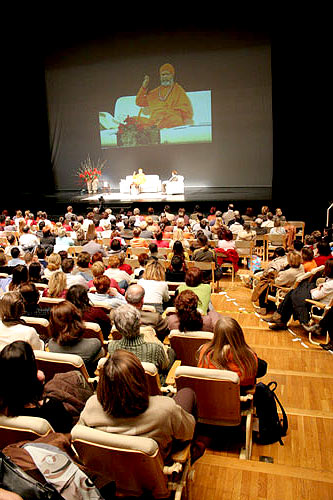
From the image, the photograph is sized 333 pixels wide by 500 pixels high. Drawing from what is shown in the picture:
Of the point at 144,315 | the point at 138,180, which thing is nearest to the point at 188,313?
the point at 144,315

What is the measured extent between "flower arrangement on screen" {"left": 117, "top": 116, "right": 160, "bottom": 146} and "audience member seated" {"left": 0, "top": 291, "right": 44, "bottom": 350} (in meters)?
13.7

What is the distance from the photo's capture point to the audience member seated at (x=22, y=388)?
2105mm

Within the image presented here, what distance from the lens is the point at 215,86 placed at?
1551 centimetres

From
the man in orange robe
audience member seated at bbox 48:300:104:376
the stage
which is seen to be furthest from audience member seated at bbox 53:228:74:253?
the man in orange robe

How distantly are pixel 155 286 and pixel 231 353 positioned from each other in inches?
76.3

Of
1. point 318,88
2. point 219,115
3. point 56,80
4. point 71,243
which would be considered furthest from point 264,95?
point 71,243

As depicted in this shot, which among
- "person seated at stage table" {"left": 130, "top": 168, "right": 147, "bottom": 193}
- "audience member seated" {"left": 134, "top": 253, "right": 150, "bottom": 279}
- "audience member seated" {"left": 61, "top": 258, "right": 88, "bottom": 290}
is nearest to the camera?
"audience member seated" {"left": 61, "top": 258, "right": 88, "bottom": 290}

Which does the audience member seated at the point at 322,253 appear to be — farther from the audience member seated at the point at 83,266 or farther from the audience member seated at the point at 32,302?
the audience member seated at the point at 32,302

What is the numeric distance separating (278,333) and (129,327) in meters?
2.75

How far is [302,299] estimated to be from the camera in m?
5.05

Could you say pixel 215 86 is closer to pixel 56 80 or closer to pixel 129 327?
pixel 56 80

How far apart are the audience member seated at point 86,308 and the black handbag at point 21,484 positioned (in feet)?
8.06

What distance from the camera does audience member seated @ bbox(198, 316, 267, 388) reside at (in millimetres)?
2854

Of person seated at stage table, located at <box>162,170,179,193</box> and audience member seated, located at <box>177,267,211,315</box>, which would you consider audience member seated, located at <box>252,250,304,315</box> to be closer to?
audience member seated, located at <box>177,267,211,315</box>
